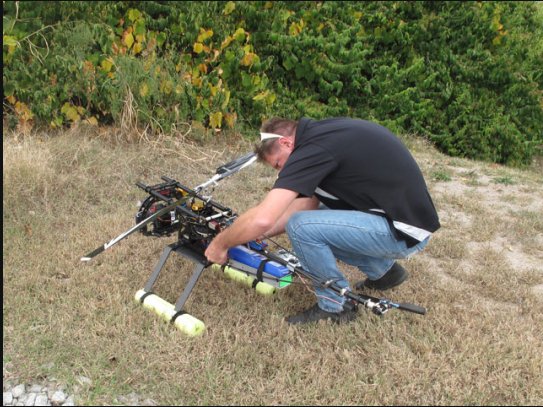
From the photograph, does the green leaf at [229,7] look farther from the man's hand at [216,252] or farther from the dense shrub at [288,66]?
the man's hand at [216,252]

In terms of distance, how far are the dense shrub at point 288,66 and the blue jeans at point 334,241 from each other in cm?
402

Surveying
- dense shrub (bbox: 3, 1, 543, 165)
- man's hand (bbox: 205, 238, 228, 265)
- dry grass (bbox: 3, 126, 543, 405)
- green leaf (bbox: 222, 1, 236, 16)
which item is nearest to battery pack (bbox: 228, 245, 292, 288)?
man's hand (bbox: 205, 238, 228, 265)

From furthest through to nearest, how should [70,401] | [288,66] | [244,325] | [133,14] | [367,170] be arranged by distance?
[288,66]
[133,14]
[244,325]
[367,170]
[70,401]

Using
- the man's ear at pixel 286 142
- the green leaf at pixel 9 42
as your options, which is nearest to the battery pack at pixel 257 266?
the man's ear at pixel 286 142

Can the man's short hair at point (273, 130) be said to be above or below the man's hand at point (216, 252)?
above

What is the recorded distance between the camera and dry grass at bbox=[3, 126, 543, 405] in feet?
10.1

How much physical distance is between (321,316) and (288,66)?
5.40 meters

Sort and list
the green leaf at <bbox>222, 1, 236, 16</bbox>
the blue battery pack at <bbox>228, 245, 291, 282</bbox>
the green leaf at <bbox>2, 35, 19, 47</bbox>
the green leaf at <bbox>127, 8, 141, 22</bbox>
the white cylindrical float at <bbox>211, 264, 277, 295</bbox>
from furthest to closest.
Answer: the green leaf at <bbox>222, 1, 236, 16</bbox> → the green leaf at <bbox>127, 8, 141, 22</bbox> → the green leaf at <bbox>2, 35, 19, 47</bbox> → the white cylindrical float at <bbox>211, 264, 277, 295</bbox> → the blue battery pack at <bbox>228, 245, 291, 282</bbox>

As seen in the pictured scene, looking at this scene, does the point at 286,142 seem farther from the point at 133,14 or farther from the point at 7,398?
the point at 133,14

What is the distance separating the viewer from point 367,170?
3336 millimetres

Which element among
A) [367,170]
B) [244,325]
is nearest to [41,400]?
[244,325]

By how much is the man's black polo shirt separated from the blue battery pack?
56cm

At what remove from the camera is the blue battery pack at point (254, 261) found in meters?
3.53

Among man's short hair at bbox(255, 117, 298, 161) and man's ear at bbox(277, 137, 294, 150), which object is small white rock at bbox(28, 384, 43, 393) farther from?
man's ear at bbox(277, 137, 294, 150)
